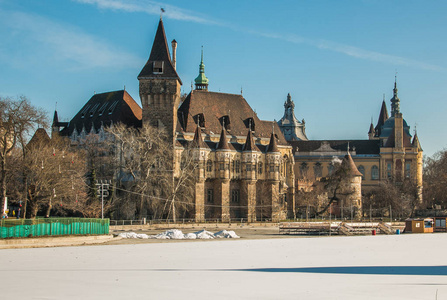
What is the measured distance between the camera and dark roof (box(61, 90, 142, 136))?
300 ft

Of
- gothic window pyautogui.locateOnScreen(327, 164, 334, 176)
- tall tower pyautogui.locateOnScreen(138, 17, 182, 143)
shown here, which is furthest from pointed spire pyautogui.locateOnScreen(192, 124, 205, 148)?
gothic window pyautogui.locateOnScreen(327, 164, 334, 176)

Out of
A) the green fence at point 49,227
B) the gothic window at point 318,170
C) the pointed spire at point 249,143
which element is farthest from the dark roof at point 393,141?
the green fence at point 49,227

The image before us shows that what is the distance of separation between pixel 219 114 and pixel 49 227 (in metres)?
57.0

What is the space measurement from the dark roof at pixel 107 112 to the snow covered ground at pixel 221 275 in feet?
181

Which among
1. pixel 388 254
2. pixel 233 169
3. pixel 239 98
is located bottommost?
pixel 388 254

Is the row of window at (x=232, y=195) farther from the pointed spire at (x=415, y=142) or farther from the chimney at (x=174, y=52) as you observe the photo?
the pointed spire at (x=415, y=142)

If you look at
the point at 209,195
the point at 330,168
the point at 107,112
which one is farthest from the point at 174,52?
the point at 330,168

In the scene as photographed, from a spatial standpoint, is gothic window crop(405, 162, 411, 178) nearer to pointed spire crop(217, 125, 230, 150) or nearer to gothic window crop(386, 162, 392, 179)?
gothic window crop(386, 162, 392, 179)

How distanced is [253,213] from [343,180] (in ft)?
64.2

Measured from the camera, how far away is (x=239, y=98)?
102938 millimetres

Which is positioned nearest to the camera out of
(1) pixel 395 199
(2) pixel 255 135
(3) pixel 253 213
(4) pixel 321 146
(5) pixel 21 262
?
(5) pixel 21 262

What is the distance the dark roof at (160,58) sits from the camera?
8975cm

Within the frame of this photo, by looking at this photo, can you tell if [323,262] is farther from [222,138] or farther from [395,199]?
[395,199]

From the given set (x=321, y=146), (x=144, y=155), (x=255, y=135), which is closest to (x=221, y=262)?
(x=144, y=155)
